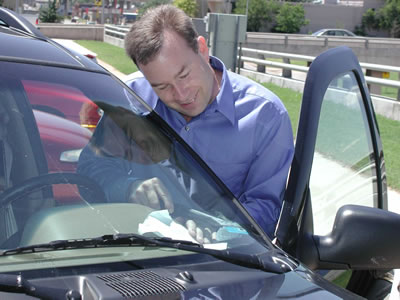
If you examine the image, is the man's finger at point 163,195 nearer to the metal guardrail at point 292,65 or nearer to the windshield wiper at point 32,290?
the windshield wiper at point 32,290

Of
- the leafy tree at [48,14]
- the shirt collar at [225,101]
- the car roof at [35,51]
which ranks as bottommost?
the leafy tree at [48,14]

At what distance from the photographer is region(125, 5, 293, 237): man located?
2.49m

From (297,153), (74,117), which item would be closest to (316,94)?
(297,153)

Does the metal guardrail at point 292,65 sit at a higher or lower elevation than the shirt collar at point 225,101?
lower

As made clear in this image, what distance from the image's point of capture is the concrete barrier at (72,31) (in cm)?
3947

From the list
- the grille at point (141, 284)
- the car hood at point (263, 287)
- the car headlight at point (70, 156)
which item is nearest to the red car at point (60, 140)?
the car headlight at point (70, 156)

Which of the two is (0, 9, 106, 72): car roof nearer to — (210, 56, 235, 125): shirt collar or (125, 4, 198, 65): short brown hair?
(125, 4, 198, 65): short brown hair

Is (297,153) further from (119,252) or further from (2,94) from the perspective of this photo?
(2,94)

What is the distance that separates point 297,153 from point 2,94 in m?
1.04

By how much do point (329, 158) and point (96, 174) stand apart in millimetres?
1000

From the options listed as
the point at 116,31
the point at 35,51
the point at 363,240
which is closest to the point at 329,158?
the point at 363,240

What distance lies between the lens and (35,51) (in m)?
2.29

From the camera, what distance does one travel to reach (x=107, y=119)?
2.31 meters

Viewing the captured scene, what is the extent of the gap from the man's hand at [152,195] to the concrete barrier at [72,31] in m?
38.3
